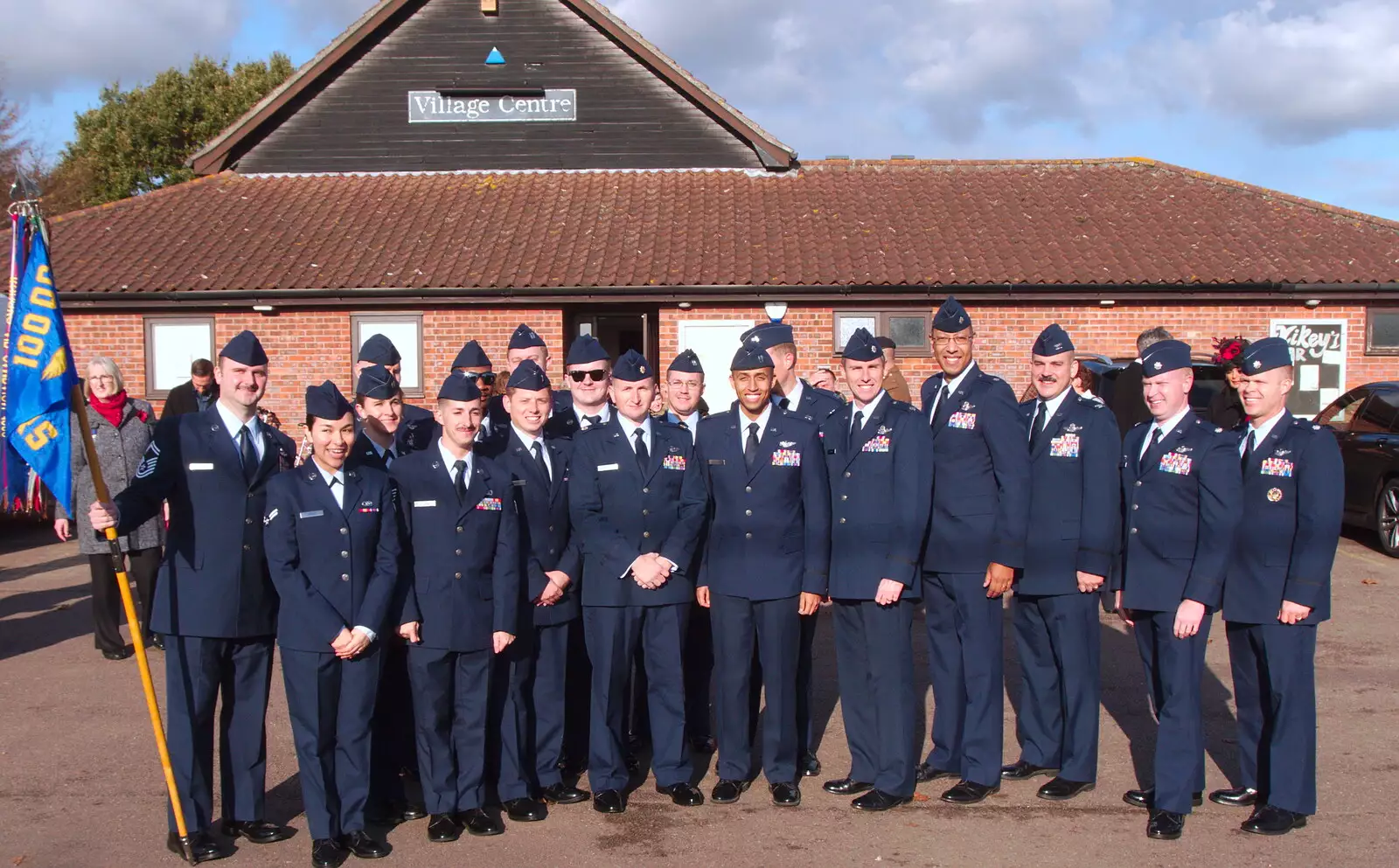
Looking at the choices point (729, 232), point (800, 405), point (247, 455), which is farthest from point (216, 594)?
point (729, 232)

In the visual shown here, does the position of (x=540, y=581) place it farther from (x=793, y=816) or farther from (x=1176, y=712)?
(x=1176, y=712)

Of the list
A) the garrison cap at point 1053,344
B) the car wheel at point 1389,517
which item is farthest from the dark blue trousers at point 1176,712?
the car wheel at point 1389,517

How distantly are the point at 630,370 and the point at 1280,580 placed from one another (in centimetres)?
305

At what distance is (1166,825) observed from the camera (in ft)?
16.4

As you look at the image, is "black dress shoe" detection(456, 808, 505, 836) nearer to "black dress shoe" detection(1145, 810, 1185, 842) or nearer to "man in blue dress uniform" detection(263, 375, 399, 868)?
"man in blue dress uniform" detection(263, 375, 399, 868)

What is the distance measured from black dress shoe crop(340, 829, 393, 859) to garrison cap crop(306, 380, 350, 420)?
5.67 ft

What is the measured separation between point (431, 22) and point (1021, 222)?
10.7 metres

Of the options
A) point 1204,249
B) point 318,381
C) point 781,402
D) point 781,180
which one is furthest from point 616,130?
point 781,402

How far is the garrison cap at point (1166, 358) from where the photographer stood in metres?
5.24

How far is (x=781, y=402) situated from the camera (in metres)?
6.27

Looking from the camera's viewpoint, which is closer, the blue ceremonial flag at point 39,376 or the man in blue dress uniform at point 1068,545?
the blue ceremonial flag at point 39,376

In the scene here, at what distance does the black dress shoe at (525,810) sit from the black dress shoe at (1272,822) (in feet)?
10.1

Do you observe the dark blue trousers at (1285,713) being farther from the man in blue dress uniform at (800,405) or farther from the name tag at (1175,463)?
the man in blue dress uniform at (800,405)

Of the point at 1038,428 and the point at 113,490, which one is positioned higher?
the point at 1038,428
